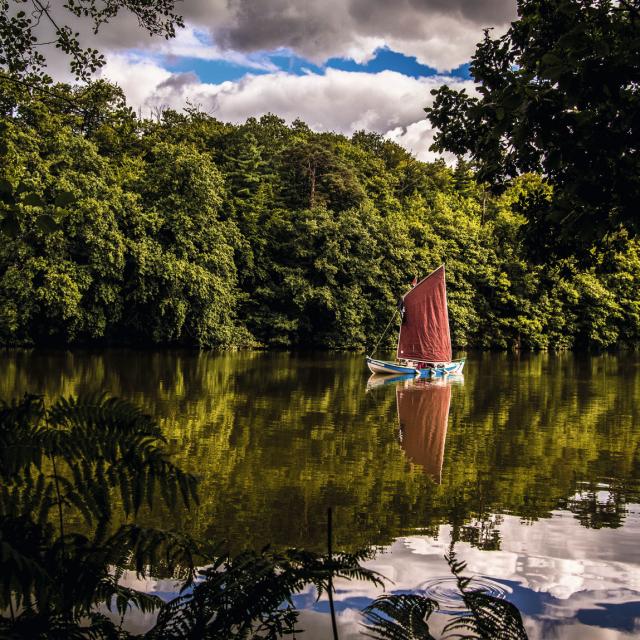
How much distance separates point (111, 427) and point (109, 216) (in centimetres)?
2877

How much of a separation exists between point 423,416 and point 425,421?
0.75 metres

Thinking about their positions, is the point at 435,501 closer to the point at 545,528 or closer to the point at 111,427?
the point at 545,528

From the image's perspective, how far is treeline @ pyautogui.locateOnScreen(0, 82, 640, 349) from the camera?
28.4 meters

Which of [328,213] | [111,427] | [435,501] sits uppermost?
[328,213]

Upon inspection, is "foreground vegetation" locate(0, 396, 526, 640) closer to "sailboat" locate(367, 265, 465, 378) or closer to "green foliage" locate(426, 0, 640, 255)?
"green foliage" locate(426, 0, 640, 255)

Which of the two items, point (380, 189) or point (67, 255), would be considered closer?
point (67, 255)

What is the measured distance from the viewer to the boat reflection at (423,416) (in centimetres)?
951

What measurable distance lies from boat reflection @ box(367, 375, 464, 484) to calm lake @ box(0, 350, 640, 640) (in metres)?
0.06

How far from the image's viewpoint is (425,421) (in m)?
13.2

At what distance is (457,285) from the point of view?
45.0 meters

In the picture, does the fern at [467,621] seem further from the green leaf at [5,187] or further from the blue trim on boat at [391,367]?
the blue trim on boat at [391,367]

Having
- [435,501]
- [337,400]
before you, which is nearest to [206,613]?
[435,501]

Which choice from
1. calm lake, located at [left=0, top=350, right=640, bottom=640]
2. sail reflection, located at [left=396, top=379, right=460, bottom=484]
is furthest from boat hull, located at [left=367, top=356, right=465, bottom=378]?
calm lake, located at [left=0, top=350, right=640, bottom=640]

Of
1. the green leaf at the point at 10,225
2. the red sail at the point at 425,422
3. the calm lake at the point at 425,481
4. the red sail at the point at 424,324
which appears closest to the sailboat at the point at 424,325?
the red sail at the point at 424,324
